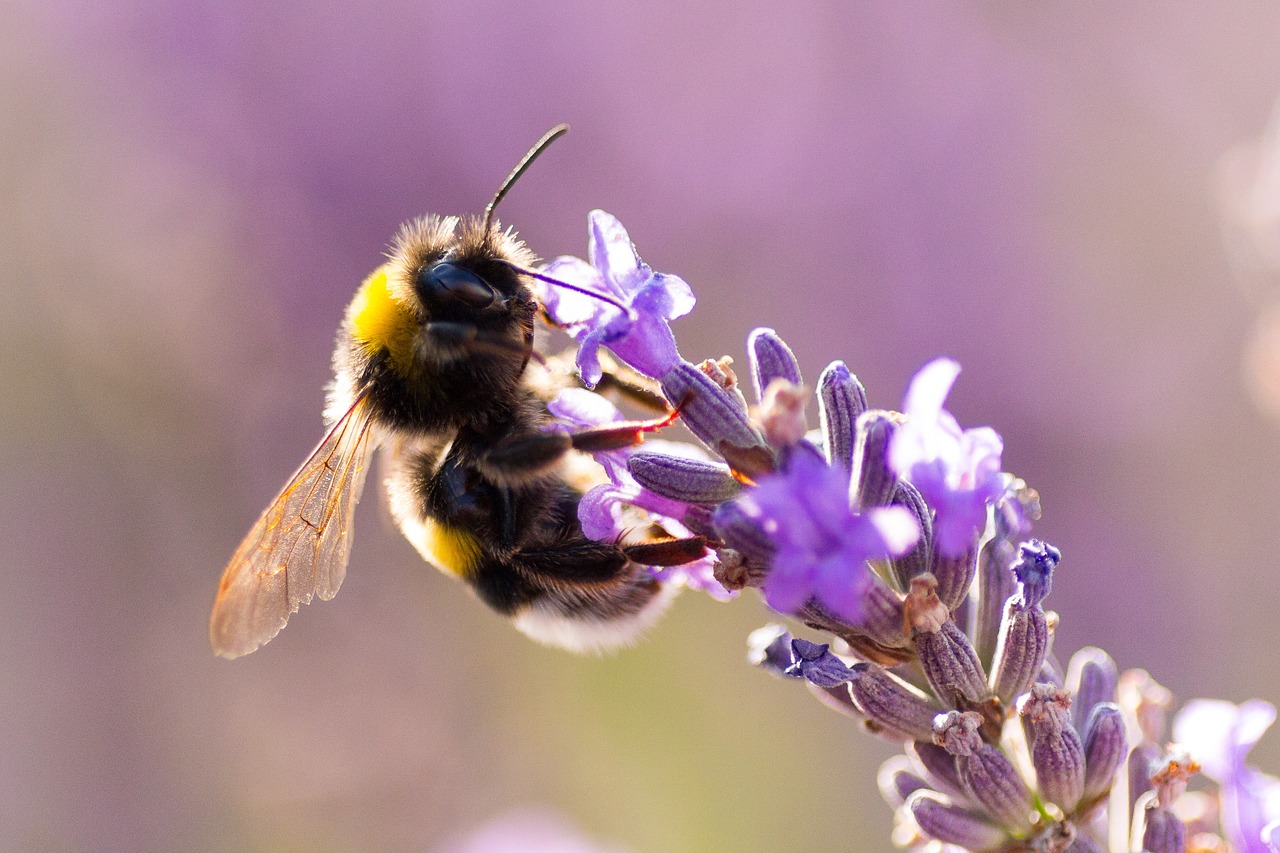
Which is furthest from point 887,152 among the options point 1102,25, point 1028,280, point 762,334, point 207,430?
point 762,334

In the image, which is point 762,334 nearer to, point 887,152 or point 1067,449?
point 1067,449

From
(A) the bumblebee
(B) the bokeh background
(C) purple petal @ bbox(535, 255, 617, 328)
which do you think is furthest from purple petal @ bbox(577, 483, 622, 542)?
(B) the bokeh background

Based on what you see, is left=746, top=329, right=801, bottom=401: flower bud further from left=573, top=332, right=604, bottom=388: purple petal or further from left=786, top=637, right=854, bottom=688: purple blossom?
left=786, top=637, right=854, bottom=688: purple blossom

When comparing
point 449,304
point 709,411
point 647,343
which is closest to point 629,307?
point 647,343

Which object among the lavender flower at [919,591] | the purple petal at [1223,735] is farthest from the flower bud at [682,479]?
the purple petal at [1223,735]

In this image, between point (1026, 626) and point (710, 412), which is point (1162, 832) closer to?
point (1026, 626)

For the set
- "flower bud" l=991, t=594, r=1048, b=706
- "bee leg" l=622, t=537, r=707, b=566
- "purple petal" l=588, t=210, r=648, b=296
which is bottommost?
"bee leg" l=622, t=537, r=707, b=566

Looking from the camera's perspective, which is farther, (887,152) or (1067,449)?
(887,152)
